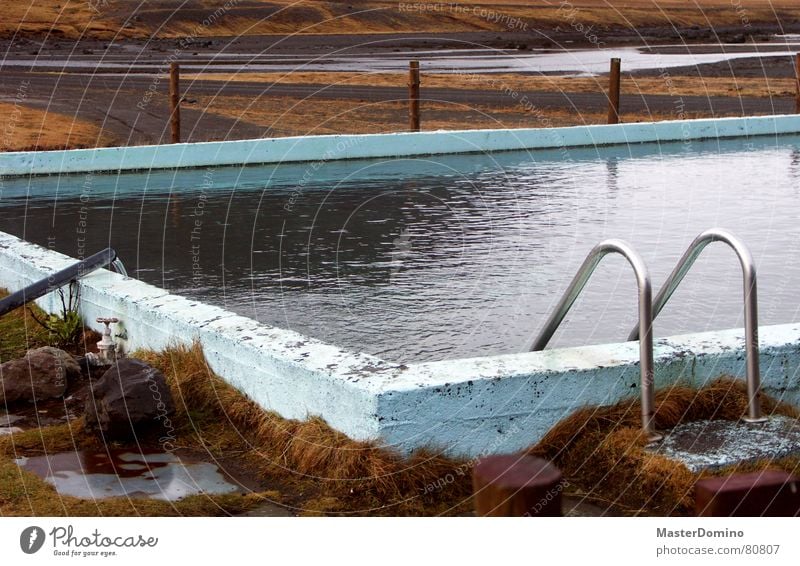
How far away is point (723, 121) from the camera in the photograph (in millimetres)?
19984

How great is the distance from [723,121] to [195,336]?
15.4 meters

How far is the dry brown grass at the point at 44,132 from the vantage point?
65.1 ft

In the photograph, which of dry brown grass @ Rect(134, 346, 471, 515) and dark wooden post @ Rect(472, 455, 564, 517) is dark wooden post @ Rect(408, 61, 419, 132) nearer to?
dry brown grass @ Rect(134, 346, 471, 515)

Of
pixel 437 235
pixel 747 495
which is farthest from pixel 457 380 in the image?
pixel 437 235

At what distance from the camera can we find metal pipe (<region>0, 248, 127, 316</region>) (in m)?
7.06

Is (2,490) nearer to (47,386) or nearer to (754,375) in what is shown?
(47,386)

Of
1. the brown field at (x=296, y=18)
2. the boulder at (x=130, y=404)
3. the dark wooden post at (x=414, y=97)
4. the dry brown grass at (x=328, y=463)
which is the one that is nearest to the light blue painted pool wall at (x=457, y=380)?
the dry brown grass at (x=328, y=463)

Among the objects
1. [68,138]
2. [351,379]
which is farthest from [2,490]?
[68,138]

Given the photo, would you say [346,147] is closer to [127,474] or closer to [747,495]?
[127,474]

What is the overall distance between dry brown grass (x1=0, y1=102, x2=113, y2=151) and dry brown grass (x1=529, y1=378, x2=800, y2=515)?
15135mm
